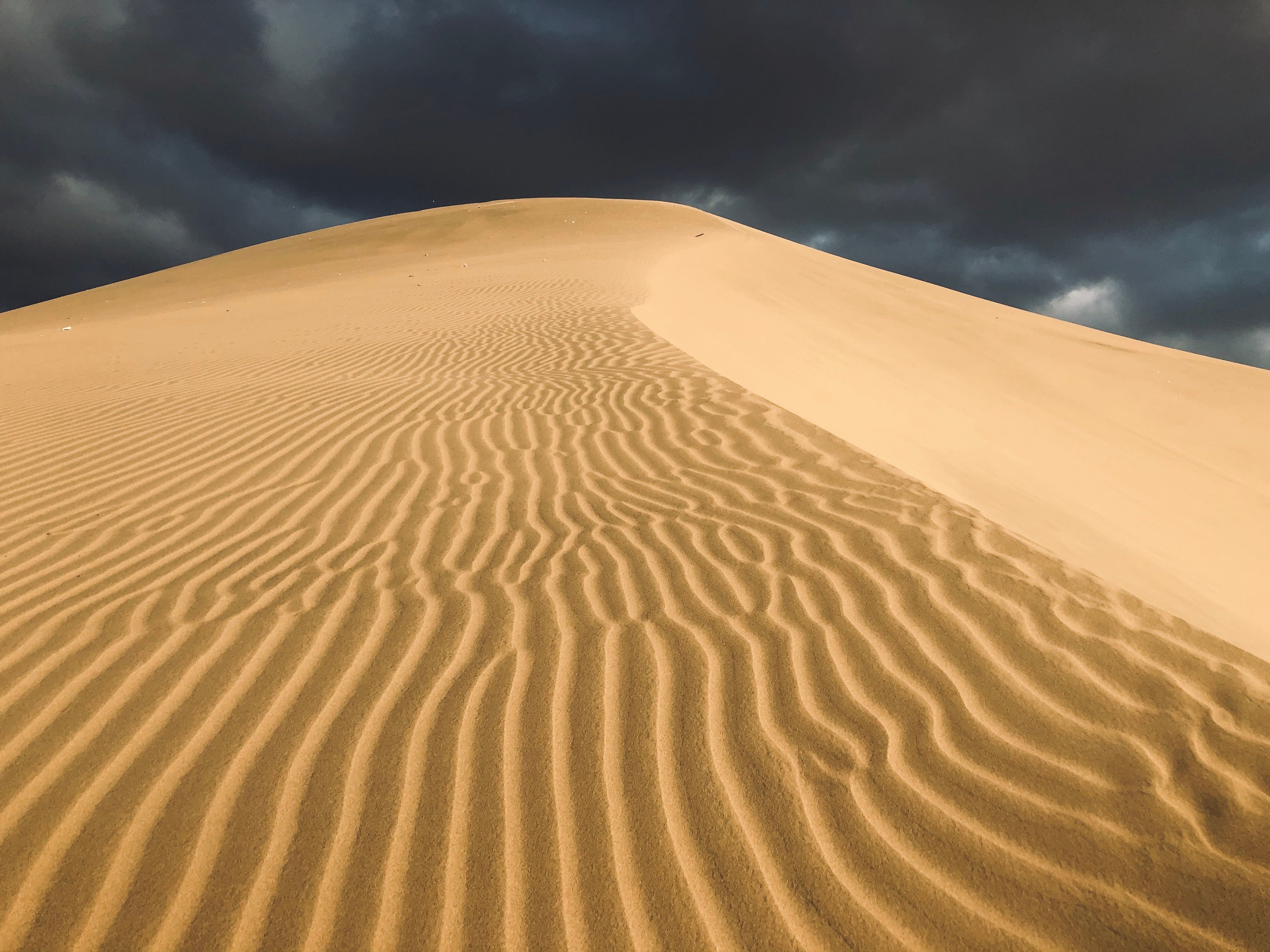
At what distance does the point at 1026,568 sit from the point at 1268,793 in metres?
1.20

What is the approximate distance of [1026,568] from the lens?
9.89ft

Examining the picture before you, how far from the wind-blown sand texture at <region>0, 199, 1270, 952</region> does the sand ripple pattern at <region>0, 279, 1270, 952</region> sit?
11mm

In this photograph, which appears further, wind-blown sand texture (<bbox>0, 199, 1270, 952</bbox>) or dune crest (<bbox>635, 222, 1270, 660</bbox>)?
dune crest (<bbox>635, 222, 1270, 660</bbox>)

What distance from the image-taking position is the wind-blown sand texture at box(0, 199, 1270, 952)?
1863mm

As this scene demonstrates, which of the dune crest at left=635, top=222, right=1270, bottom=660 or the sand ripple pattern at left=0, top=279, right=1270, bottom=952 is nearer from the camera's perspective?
the sand ripple pattern at left=0, top=279, right=1270, bottom=952

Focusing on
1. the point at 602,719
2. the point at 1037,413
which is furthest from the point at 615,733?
the point at 1037,413

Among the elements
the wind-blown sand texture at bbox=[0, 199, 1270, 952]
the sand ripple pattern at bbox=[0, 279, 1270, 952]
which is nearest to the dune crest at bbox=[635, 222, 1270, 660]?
the wind-blown sand texture at bbox=[0, 199, 1270, 952]

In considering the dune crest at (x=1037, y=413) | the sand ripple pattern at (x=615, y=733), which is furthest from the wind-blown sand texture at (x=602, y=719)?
the dune crest at (x=1037, y=413)

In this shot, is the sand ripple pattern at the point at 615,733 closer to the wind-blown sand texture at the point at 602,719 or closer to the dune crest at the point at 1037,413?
the wind-blown sand texture at the point at 602,719

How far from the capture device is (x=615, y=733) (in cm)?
241

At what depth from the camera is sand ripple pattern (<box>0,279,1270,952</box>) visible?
1.86 meters

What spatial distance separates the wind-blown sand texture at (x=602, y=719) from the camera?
1863mm

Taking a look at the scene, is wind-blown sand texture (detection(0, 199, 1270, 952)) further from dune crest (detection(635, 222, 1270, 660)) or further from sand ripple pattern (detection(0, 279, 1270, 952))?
dune crest (detection(635, 222, 1270, 660))

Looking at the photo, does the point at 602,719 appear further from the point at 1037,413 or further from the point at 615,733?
the point at 1037,413
